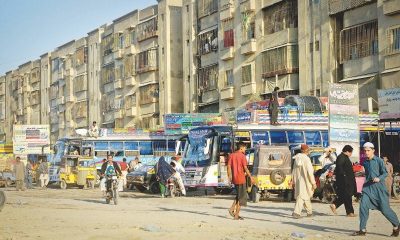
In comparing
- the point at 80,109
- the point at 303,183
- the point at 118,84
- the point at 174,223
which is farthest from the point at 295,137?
the point at 80,109

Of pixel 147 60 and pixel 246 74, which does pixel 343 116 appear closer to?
pixel 246 74

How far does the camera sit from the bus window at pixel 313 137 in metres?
31.5

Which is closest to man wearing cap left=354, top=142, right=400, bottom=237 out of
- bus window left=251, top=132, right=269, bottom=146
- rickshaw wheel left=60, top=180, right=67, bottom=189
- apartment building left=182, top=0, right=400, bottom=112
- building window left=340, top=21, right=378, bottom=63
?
bus window left=251, top=132, right=269, bottom=146

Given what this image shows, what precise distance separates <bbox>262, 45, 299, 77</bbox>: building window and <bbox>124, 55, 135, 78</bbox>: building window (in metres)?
21.4

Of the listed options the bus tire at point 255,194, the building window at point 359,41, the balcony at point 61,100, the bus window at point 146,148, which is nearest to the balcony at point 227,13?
the building window at point 359,41

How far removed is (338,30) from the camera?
1638 inches

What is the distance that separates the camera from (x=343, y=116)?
82.5 feet

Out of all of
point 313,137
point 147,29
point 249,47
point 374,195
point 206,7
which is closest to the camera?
point 374,195

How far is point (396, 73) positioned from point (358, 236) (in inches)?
961

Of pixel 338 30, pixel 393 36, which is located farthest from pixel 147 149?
pixel 393 36

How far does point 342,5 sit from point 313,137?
12.0 metres

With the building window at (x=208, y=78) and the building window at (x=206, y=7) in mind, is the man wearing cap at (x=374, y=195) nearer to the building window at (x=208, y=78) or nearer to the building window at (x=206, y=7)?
the building window at (x=208, y=78)

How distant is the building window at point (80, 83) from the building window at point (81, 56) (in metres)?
1.63

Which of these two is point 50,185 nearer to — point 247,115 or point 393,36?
point 247,115
